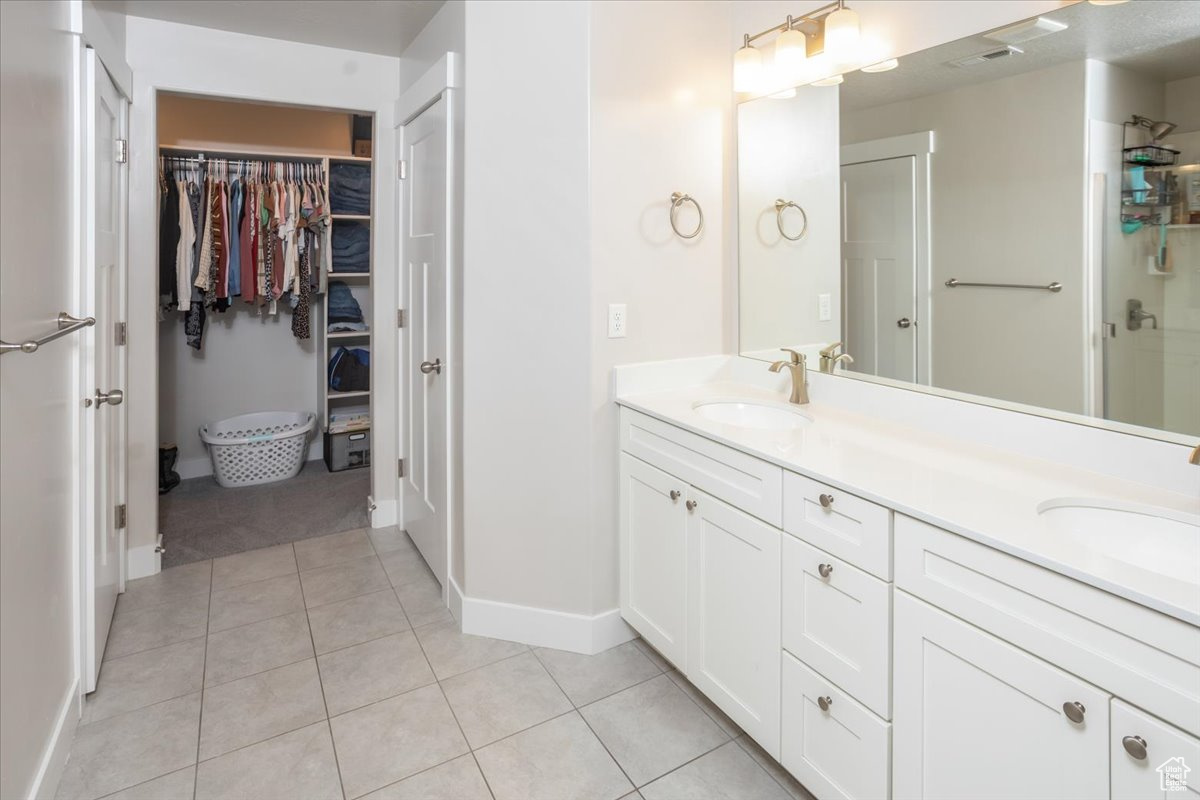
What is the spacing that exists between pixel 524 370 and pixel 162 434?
10.1 ft

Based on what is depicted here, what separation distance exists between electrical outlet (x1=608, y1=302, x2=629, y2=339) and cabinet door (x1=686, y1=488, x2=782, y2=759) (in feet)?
2.08

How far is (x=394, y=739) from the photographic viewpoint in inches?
73.3

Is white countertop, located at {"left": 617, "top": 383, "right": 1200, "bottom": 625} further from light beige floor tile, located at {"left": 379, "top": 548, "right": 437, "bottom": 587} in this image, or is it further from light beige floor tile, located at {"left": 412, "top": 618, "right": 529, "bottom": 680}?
light beige floor tile, located at {"left": 379, "top": 548, "right": 437, "bottom": 587}

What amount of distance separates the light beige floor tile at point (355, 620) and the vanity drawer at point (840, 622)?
1.54m

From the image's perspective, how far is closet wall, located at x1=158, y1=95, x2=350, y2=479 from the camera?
161 inches

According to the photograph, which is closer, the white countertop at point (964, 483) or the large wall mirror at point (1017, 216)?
the white countertop at point (964, 483)

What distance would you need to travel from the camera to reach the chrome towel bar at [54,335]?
1279 millimetres

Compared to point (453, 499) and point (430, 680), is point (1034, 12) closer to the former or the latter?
point (453, 499)

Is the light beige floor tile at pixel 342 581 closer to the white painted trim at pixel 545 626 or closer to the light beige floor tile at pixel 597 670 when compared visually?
the white painted trim at pixel 545 626

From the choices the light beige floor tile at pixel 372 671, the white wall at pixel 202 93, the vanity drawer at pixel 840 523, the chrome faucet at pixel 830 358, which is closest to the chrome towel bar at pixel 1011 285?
the chrome faucet at pixel 830 358

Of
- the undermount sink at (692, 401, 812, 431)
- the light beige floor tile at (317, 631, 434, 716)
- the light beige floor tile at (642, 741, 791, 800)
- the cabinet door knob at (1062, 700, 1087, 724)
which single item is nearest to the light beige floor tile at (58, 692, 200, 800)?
the light beige floor tile at (317, 631, 434, 716)

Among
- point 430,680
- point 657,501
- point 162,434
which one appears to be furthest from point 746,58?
point 162,434

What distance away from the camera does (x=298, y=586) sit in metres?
2.79

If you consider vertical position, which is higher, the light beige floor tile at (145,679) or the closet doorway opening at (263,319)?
the closet doorway opening at (263,319)
